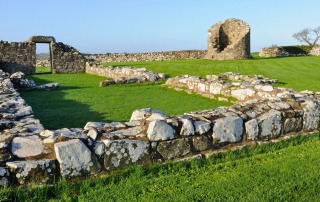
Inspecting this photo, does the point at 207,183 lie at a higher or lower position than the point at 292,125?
lower

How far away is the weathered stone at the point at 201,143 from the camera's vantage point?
523 centimetres

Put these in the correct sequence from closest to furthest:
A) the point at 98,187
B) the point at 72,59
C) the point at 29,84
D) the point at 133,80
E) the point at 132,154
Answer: the point at 98,187
the point at 132,154
the point at 29,84
the point at 133,80
the point at 72,59

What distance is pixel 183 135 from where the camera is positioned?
511 centimetres

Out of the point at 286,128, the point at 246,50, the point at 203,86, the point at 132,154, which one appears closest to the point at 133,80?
the point at 203,86

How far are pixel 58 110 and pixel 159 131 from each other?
19.5 feet

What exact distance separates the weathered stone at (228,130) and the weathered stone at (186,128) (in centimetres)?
43

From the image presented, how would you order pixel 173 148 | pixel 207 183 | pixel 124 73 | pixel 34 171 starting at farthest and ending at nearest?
1. pixel 124 73
2. pixel 173 148
3. pixel 207 183
4. pixel 34 171

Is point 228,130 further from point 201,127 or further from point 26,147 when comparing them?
point 26,147

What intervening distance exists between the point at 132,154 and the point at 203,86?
28.5ft

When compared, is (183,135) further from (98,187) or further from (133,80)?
(133,80)

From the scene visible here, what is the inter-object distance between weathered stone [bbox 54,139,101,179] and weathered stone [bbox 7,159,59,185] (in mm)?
122

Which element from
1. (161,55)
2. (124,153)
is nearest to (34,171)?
(124,153)

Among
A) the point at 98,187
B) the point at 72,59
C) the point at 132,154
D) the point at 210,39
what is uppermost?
the point at 210,39

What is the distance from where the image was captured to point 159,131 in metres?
4.90
